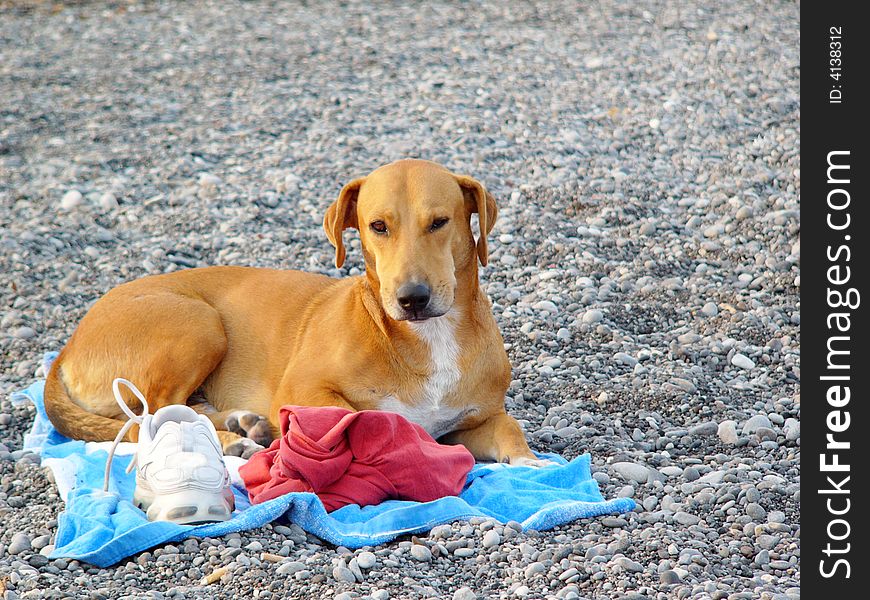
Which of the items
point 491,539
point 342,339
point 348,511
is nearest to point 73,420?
→ point 342,339

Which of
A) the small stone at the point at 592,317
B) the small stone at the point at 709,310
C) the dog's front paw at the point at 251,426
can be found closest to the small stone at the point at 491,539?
the dog's front paw at the point at 251,426

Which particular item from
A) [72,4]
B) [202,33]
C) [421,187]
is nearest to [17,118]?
[202,33]

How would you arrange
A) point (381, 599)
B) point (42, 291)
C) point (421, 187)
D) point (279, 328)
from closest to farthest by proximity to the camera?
point (381, 599) → point (421, 187) → point (279, 328) → point (42, 291)

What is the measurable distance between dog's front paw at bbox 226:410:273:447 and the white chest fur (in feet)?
2.10

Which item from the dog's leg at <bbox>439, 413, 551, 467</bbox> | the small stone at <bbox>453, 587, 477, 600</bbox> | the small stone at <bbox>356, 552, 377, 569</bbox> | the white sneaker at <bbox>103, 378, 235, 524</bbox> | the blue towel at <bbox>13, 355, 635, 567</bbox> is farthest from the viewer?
the dog's leg at <bbox>439, 413, 551, 467</bbox>

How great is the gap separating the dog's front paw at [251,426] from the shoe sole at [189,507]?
0.99 meters

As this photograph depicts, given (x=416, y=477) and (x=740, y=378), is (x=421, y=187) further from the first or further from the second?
(x=740, y=378)

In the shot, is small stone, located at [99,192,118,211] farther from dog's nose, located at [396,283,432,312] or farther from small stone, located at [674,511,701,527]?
small stone, located at [674,511,701,527]

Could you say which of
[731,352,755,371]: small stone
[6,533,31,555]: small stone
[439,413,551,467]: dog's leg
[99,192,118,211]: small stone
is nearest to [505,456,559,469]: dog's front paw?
[439,413,551,467]: dog's leg

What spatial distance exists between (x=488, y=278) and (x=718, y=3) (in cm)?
833

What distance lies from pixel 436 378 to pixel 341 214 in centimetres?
93

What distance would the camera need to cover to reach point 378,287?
201 inches

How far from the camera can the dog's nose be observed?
4652mm

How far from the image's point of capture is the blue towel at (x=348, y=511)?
4051 mm
